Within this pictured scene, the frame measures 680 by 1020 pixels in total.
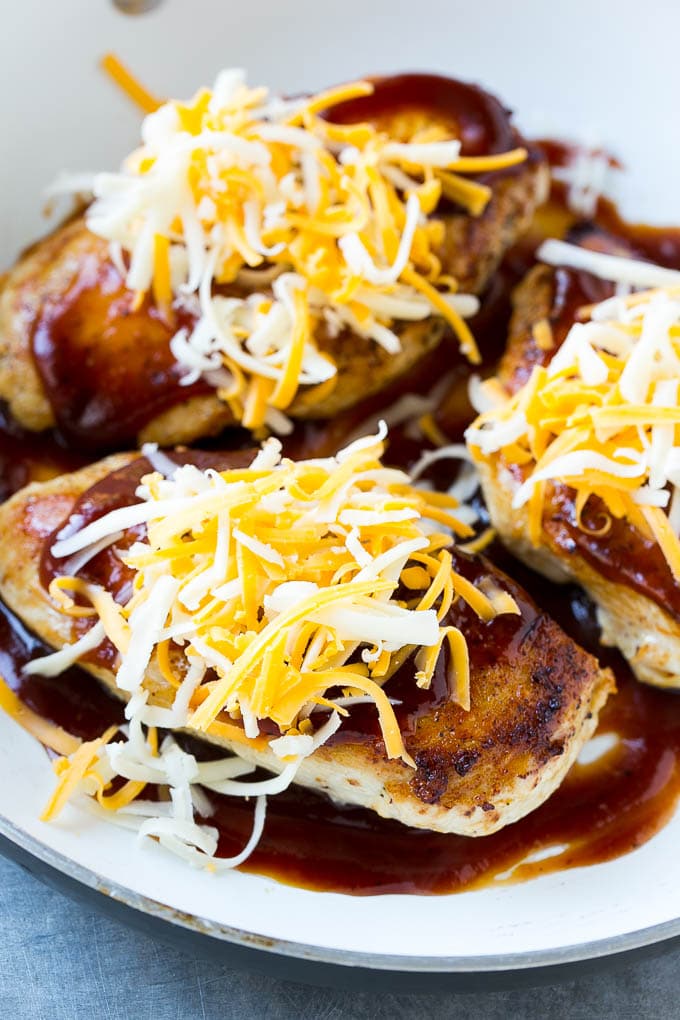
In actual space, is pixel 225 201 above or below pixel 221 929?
above

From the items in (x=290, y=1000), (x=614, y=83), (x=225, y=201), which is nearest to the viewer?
(x=290, y=1000)

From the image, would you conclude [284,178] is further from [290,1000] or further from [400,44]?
[290,1000]

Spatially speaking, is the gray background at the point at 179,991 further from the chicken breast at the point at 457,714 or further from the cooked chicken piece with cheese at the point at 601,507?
the cooked chicken piece with cheese at the point at 601,507

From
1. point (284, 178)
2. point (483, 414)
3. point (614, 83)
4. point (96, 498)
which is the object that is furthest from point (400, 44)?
point (96, 498)

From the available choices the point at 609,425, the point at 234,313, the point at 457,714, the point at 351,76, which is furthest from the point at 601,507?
the point at 351,76

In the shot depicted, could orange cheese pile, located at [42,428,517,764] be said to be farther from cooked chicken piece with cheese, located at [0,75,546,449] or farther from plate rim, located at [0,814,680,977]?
cooked chicken piece with cheese, located at [0,75,546,449]

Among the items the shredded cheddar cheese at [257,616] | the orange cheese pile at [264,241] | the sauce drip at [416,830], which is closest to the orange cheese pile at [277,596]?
the shredded cheddar cheese at [257,616]
